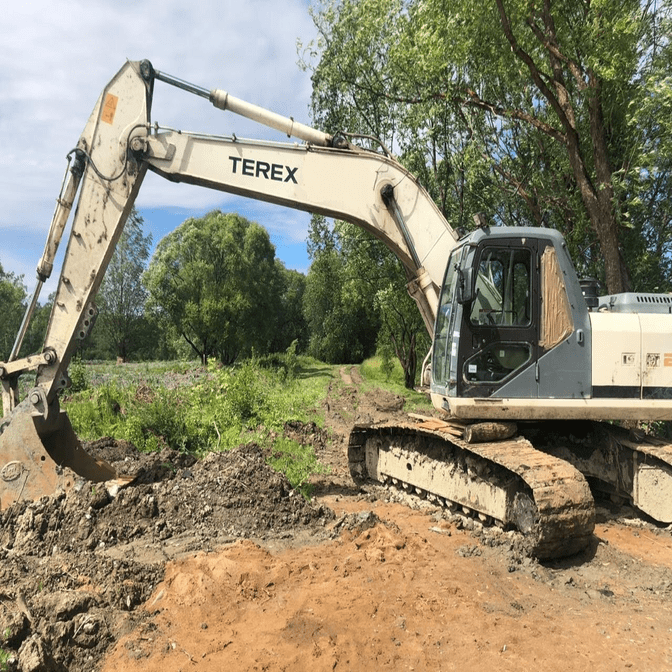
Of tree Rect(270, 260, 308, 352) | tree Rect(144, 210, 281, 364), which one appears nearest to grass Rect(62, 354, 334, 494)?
tree Rect(144, 210, 281, 364)

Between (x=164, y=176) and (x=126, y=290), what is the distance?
39215 mm

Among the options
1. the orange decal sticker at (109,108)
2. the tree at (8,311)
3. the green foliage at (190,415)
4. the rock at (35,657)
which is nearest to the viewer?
the rock at (35,657)

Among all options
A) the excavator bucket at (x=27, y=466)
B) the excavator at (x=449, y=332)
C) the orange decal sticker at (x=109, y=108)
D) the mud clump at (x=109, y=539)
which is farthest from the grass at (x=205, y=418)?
the orange decal sticker at (x=109, y=108)

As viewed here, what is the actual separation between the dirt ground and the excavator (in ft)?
1.44

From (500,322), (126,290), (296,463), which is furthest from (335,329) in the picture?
(500,322)

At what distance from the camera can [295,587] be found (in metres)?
4.56

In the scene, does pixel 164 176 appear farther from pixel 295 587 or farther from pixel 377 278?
pixel 377 278

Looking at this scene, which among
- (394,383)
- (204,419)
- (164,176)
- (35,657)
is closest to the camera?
(35,657)

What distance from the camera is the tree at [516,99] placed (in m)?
10.1

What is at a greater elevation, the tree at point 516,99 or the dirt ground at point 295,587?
the tree at point 516,99

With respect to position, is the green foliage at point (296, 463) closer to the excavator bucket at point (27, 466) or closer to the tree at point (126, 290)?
the excavator bucket at point (27, 466)

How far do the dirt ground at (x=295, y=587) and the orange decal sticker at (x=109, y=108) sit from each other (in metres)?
3.99

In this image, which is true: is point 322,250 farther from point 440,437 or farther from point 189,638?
point 189,638

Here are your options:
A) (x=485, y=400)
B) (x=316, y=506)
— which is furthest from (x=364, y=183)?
(x=316, y=506)
